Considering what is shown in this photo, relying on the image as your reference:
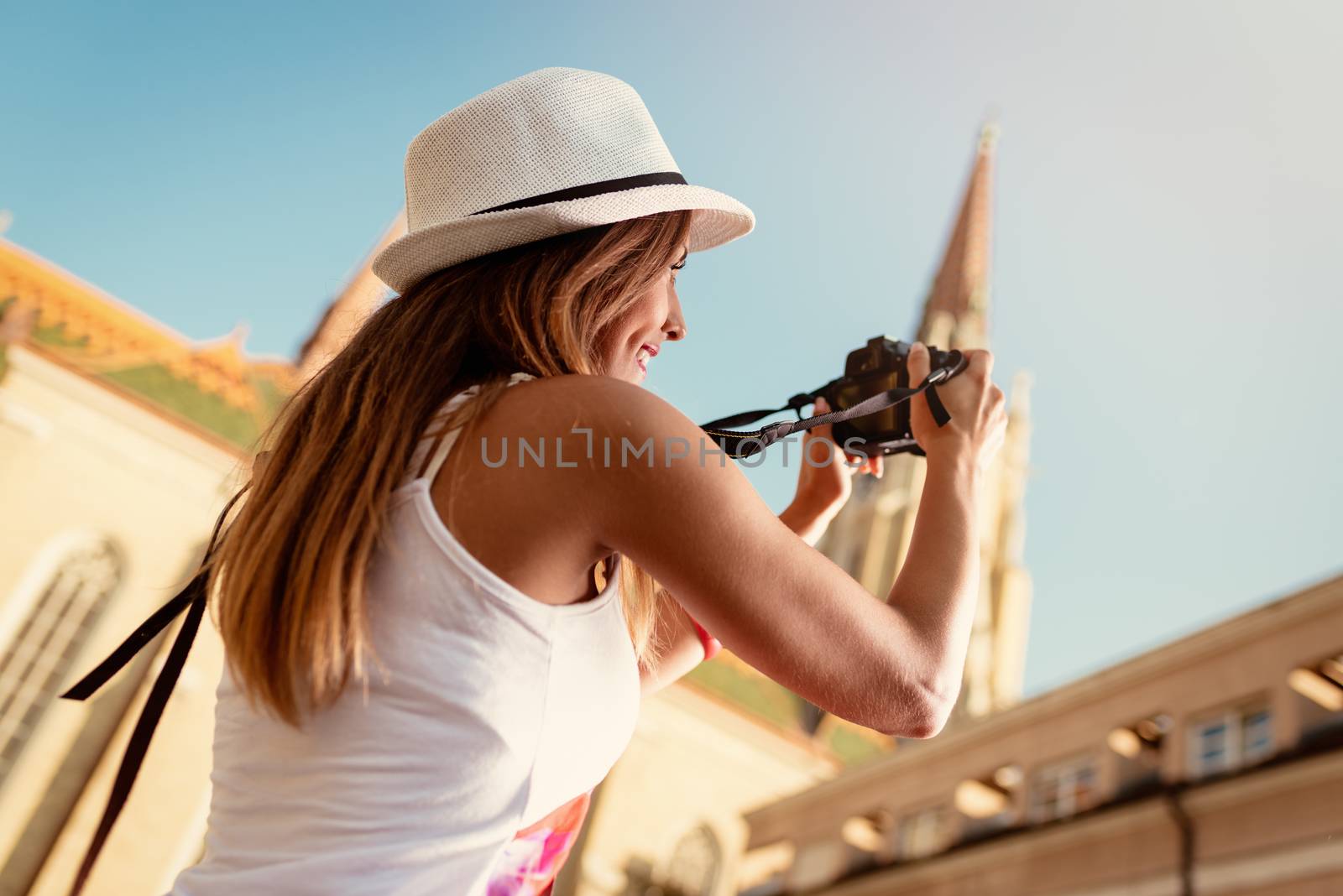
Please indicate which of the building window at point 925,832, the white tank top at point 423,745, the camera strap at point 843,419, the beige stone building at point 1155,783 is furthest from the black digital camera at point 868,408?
the building window at point 925,832

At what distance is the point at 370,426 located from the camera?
133 centimetres

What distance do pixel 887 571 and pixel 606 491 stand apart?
122ft

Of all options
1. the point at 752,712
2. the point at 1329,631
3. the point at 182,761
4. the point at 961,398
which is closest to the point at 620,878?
the point at 752,712

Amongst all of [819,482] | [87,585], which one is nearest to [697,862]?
[87,585]

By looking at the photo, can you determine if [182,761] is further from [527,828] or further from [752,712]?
[527,828]

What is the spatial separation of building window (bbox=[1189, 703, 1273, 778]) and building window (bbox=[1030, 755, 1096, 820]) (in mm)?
1719

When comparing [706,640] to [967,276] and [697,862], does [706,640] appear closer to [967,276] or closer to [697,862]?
[697,862]

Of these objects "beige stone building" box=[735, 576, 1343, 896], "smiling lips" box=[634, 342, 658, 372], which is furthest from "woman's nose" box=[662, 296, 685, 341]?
"beige stone building" box=[735, 576, 1343, 896]

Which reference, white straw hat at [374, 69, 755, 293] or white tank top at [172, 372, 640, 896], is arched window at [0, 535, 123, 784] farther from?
white tank top at [172, 372, 640, 896]

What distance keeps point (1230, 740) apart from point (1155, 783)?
1063 mm

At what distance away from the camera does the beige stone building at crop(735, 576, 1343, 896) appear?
12008 millimetres

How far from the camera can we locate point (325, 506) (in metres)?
1.25

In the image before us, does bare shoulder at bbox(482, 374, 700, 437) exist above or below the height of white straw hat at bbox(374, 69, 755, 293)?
below

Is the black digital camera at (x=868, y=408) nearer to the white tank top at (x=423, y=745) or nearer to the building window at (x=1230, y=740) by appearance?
the white tank top at (x=423, y=745)
